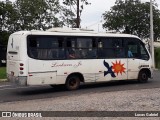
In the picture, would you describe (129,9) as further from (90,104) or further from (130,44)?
(90,104)

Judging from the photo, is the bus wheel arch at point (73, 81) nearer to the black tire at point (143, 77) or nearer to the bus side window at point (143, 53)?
the black tire at point (143, 77)

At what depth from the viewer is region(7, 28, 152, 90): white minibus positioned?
631 inches

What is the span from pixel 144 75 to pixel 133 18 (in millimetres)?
26243

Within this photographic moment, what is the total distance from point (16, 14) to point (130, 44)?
105 feet

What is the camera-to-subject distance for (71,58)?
17.4m

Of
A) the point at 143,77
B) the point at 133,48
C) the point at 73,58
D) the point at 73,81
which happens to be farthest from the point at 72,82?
the point at 143,77

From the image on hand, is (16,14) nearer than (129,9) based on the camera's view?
No

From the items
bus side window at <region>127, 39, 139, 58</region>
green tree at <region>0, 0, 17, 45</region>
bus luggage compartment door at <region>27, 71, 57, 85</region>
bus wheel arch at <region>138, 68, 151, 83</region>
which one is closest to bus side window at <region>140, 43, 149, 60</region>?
bus side window at <region>127, 39, 139, 58</region>

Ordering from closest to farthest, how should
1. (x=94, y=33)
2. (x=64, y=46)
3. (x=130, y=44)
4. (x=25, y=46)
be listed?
1. (x=25, y=46)
2. (x=64, y=46)
3. (x=94, y=33)
4. (x=130, y=44)

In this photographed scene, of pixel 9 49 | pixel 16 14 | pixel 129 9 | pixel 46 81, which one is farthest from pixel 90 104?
pixel 16 14

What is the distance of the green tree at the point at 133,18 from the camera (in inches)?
1799

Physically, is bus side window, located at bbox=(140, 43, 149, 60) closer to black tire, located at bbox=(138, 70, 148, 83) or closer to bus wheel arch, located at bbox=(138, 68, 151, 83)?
bus wheel arch, located at bbox=(138, 68, 151, 83)

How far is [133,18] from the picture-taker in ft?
150

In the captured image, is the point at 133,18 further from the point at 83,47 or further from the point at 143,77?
the point at 83,47
